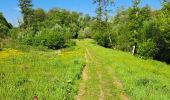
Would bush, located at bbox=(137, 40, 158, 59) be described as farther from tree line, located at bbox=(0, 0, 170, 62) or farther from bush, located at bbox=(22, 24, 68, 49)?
bush, located at bbox=(22, 24, 68, 49)

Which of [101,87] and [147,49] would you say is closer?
[101,87]

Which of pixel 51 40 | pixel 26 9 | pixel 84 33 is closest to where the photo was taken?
pixel 51 40

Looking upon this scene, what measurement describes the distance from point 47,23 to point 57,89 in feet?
396

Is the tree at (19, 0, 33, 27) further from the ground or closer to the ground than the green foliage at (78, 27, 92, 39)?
further from the ground

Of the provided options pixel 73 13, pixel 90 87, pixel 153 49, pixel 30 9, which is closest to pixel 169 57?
pixel 153 49

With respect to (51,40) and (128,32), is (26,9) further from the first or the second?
(128,32)

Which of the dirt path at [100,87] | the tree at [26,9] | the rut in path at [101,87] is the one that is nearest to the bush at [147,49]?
the rut in path at [101,87]

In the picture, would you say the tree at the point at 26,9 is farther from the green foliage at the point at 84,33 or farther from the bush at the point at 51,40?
the bush at the point at 51,40

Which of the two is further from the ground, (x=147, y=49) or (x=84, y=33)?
(x=84, y=33)

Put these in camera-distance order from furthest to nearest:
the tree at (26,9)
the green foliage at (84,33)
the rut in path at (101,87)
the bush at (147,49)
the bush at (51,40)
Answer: the green foliage at (84,33)
the tree at (26,9)
the bush at (51,40)
the bush at (147,49)
the rut in path at (101,87)

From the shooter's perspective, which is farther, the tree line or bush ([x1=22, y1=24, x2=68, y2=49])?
bush ([x1=22, y1=24, x2=68, y2=49])

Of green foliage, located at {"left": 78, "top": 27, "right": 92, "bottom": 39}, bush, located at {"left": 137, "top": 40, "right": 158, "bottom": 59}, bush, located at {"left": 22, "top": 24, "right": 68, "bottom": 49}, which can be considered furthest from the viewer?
green foliage, located at {"left": 78, "top": 27, "right": 92, "bottom": 39}

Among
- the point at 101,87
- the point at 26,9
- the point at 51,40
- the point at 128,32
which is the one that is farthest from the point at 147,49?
the point at 26,9

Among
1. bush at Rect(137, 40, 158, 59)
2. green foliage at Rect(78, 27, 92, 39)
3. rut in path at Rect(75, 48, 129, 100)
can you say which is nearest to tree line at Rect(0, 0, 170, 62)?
bush at Rect(137, 40, 158, 59)
